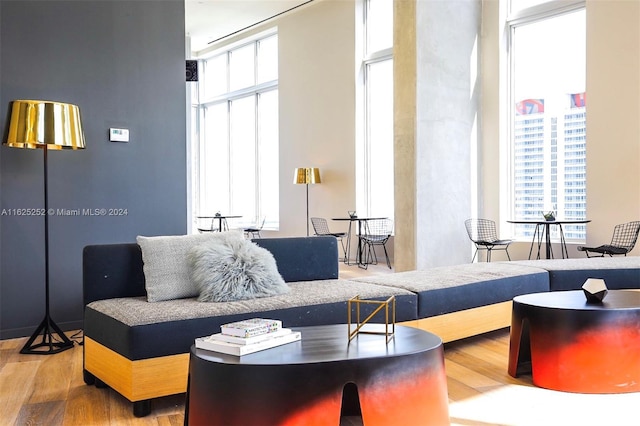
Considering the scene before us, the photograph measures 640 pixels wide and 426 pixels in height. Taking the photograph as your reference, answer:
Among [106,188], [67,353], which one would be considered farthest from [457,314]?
[106,188]

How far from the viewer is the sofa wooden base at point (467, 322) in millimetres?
3855

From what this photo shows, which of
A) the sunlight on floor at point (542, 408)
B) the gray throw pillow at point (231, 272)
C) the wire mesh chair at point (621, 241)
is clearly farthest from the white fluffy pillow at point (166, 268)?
the wire mesh chair at point (621, 241)

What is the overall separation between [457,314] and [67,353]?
259 cm

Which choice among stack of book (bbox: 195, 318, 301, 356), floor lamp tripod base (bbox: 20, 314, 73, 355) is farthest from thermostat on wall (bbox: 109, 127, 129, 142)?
stack of book (bbox: 195, 318, 301, 356)

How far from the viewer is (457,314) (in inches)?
157

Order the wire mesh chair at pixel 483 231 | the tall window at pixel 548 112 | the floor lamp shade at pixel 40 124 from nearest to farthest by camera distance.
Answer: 1. the floor lamp shade at pixel 40 124
2. the tall window at pixel 548 112
3. the wire mesh chair at pixel 483 231

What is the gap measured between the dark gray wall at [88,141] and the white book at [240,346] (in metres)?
2.77

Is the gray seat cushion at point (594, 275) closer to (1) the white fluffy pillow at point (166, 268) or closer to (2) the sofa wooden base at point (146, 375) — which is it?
(1) the white fluffy pillow at point (166, 268)

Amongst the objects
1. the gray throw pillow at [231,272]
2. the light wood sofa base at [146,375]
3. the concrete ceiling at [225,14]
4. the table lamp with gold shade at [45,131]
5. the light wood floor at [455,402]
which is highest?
the concrete ceiling at [225,14]

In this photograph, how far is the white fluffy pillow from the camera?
3393 mm

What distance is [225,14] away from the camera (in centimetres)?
1216

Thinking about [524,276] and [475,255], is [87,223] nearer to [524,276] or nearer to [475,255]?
[524,276]

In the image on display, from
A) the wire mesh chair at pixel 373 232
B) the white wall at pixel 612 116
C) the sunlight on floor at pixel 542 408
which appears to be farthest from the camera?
the wire mesh chair at pixel 373 232

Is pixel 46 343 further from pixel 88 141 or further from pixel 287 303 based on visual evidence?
pixel 287 303
